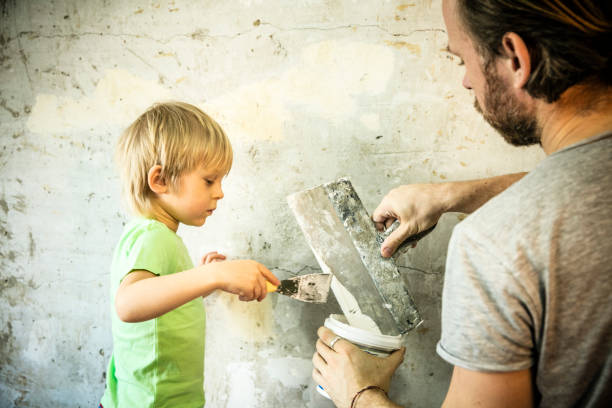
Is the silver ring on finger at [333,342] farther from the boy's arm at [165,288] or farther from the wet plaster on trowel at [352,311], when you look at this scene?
the boy's arm at [165,288]

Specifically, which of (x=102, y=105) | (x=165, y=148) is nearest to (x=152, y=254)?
(x=165, y=148)

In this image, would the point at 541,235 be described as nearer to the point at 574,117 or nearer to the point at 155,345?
the point at 574,117

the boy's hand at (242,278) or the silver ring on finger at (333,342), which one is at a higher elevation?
the boy's hand at (242,278)

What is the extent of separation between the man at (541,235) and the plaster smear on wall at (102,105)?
1119mm

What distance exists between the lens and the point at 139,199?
3.42ft

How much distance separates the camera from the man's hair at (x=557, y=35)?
0.62 metres

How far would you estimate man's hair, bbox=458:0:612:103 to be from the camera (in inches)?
24.4

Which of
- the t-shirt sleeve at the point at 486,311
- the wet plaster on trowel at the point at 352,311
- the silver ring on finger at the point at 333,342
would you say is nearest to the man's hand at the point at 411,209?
the wet plaster on trowel at the point at 352,311

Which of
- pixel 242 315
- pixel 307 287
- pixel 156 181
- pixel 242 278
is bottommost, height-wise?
pixel 242 315

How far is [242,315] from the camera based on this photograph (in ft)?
4.56

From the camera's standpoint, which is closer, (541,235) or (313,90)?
(541,235)

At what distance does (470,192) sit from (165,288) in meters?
0.87

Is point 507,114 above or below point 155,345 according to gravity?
above

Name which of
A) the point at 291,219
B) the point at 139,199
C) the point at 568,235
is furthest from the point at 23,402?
the point at 568,235
